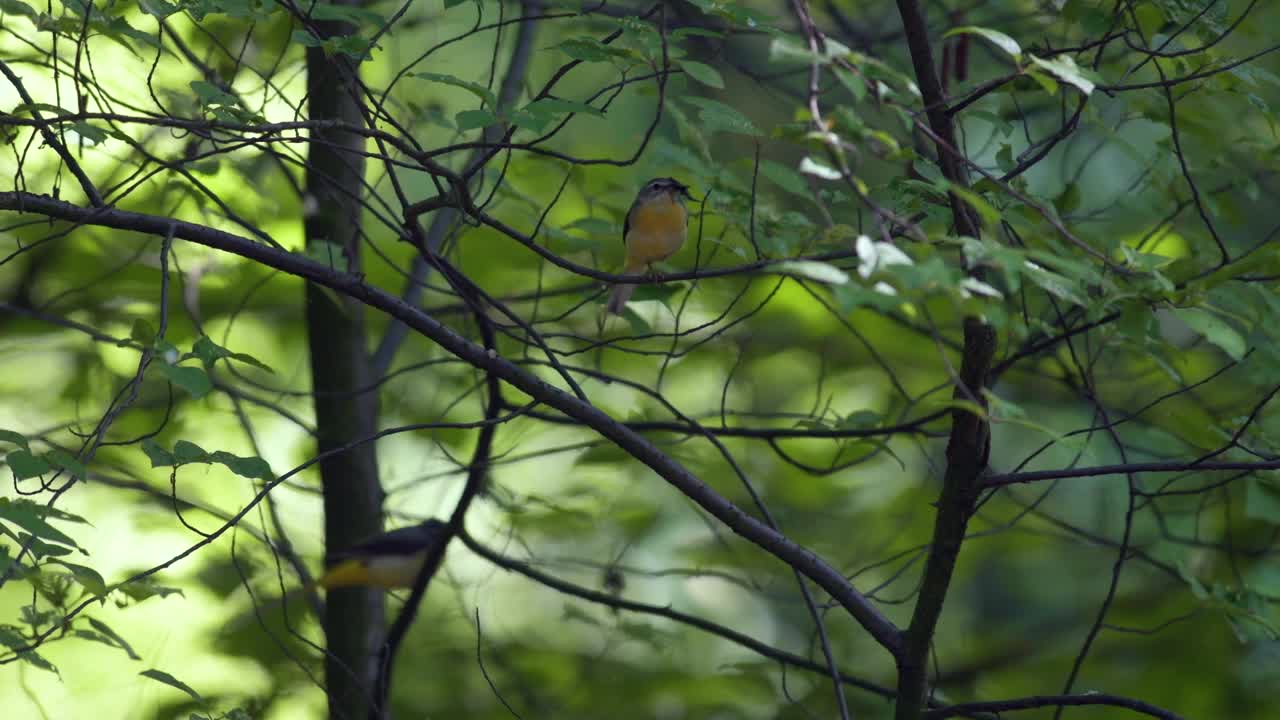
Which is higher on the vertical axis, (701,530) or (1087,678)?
(701,530)

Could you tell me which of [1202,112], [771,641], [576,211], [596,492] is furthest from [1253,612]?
[771,641]

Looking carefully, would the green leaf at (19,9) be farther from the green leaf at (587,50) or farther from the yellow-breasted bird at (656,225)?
the yellow-breasted bird at (656,225)

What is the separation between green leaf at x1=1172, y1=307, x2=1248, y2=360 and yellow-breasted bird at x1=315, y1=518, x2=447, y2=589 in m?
2.39

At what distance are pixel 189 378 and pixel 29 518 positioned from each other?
1.01 ft

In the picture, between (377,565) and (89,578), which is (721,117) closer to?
(89,578)

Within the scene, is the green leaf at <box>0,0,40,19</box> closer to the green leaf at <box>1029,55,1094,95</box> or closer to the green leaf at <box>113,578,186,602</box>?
the green leaf at <box>113,578,186,602</box>

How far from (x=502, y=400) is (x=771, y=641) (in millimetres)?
3843

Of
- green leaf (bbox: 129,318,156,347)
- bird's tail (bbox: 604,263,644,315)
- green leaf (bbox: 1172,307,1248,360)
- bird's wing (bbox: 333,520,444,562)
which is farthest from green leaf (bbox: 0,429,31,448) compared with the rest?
bird's tail (bbox: 604,263,644,315)

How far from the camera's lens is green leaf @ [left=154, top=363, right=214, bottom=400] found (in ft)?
5.99

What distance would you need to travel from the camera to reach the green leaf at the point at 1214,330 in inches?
65.4

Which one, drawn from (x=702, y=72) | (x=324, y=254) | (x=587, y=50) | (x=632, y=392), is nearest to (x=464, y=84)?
(x=587, y=50)

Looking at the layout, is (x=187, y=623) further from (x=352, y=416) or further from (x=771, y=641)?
(x=771, y=641)

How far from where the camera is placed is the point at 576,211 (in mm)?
4414

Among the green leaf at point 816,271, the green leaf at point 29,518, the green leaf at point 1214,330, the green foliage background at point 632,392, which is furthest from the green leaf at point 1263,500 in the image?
the green leaf at point 29,518
